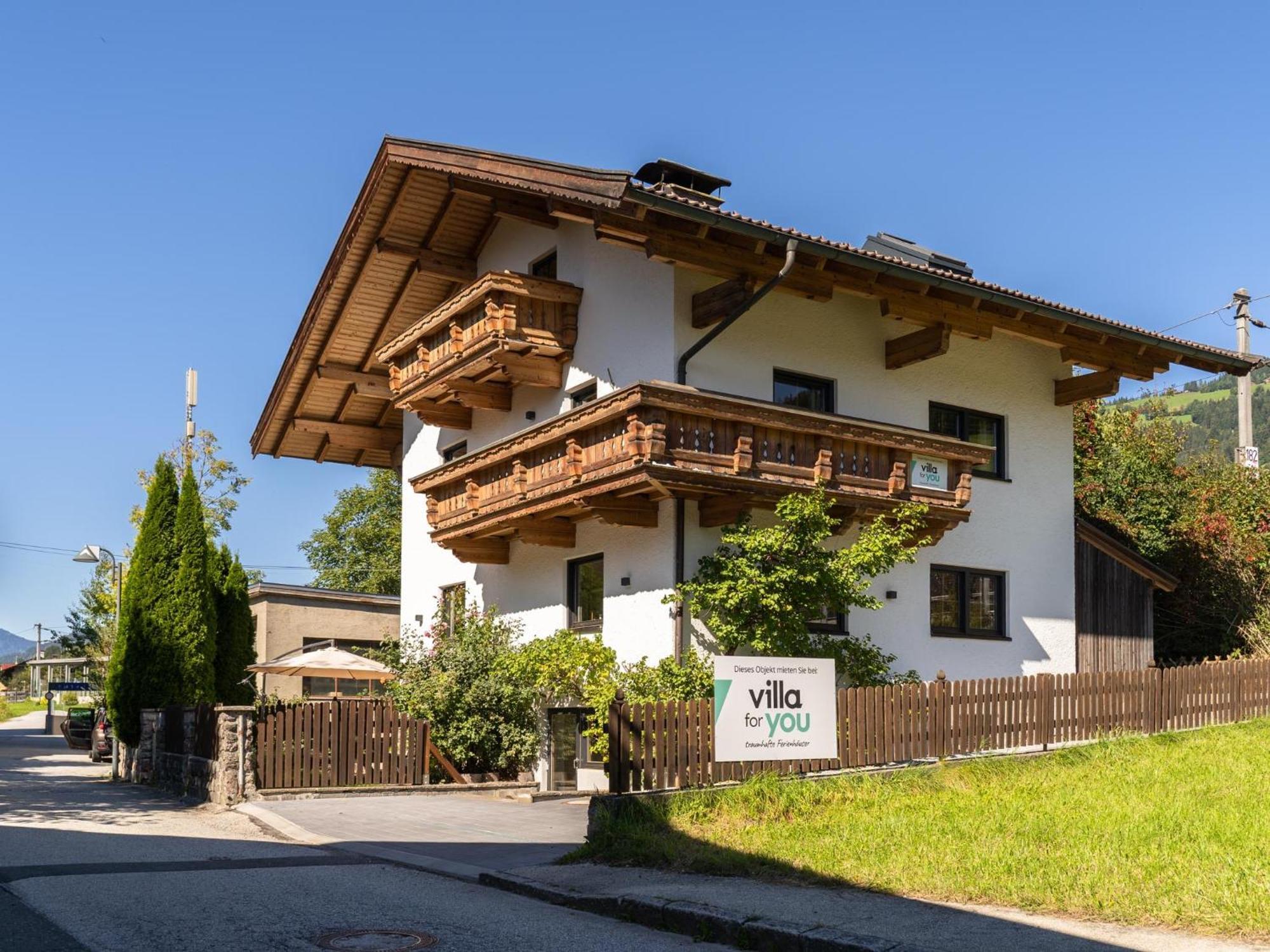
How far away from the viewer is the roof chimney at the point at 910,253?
2120 cm

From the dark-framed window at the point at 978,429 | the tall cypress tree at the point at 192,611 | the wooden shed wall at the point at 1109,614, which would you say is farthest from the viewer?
the tall cypress tree at the point at 192,611

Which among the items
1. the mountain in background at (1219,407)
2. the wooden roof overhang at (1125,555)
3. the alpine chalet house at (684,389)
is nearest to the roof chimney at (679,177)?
the alpine chalet house at (684,389)

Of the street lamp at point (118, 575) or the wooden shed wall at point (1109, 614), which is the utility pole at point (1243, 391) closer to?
the wooden shed wall at point (1109, 614)

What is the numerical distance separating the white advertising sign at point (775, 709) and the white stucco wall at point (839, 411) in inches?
152

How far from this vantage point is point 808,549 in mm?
16594

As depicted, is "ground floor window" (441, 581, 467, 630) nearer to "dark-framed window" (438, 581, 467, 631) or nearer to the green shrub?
"dark-framed window" (438, 581, 467, 631)

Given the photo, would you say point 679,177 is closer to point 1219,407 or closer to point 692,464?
point 692,464

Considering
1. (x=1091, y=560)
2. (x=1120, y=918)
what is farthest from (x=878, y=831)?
(x=1091, y=560)

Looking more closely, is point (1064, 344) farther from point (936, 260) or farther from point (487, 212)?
point (487, 212)

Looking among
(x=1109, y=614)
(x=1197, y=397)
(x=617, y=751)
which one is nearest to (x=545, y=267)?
(x=617, y=751)

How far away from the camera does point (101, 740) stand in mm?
31438

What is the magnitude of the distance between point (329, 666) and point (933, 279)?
518 inches

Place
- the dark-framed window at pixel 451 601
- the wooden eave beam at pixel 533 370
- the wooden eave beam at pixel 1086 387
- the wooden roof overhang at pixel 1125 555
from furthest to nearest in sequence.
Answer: the dark-framed window at pixel 451 601 < the wooden roof overhang at pixel 1125 555 < the wooden eave beam at pixel 1086 387 < the wooden eave beam at pixel 533 370

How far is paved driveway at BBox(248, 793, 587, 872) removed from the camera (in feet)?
41.0
